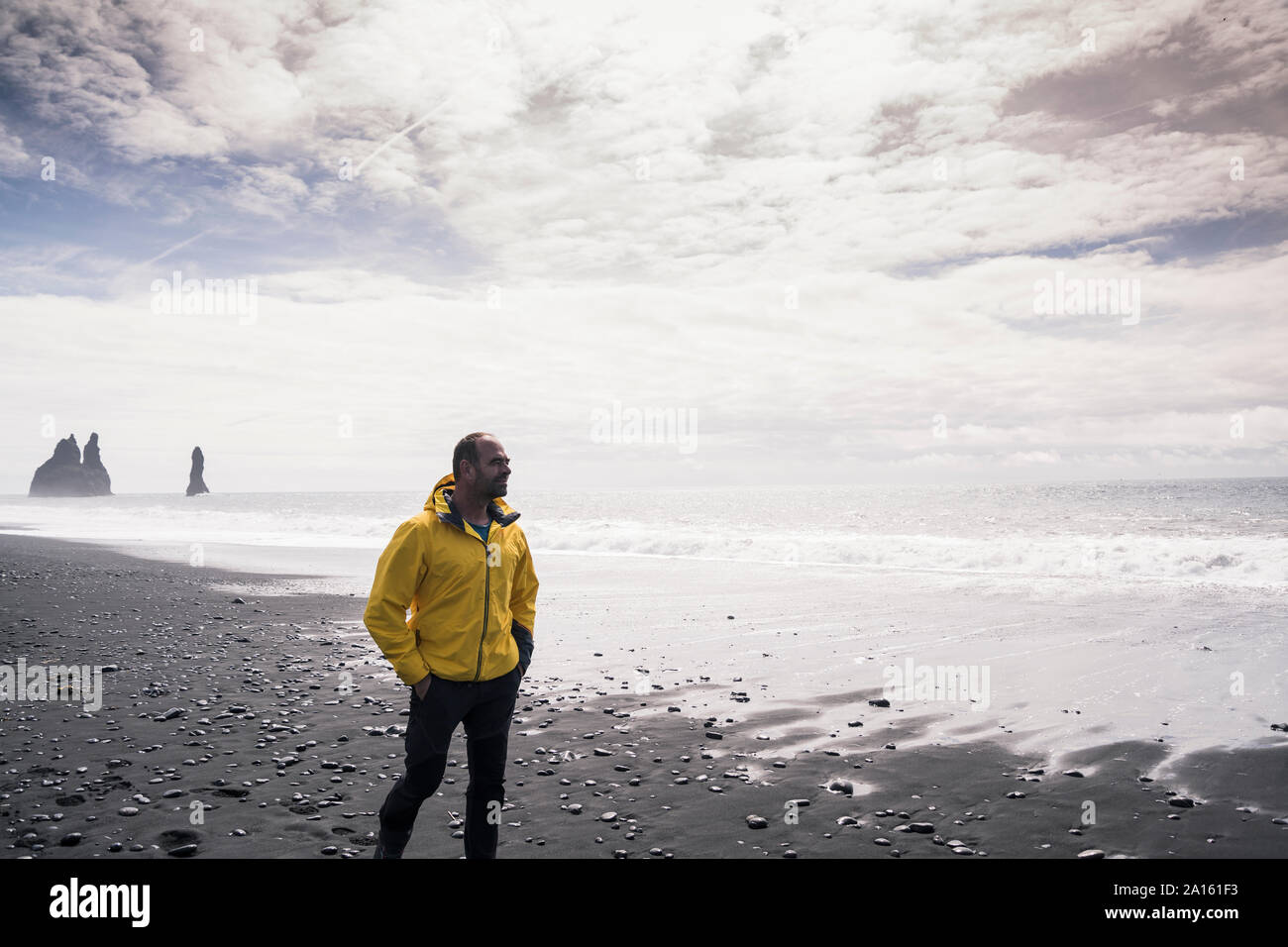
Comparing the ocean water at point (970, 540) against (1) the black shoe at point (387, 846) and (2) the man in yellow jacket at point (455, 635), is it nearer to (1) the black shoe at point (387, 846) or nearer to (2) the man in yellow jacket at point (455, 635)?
(2) the man in yellow jacket at point (455, 635)

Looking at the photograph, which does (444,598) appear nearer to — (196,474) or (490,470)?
(490,470)

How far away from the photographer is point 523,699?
10477 millimetres

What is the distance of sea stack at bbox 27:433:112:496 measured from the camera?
184m

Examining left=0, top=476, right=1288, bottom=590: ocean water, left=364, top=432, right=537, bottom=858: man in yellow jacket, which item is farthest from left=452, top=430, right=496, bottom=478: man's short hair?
left=0, top=476, right=1288, bottom=590: ocean water

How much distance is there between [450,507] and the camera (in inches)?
201

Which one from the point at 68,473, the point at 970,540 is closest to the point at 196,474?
the point at 68,473

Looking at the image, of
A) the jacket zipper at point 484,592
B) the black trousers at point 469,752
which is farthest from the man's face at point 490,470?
the black trousers at point 469,752

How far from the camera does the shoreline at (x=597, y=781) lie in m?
5.91

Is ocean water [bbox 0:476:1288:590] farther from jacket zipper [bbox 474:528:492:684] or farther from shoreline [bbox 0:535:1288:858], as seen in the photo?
jacket zipper [bbox 474:528:492:684]

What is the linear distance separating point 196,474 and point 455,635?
679 feet

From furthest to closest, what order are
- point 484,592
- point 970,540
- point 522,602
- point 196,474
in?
point 196,474
point 970,540
point 522,602
point 484,592
